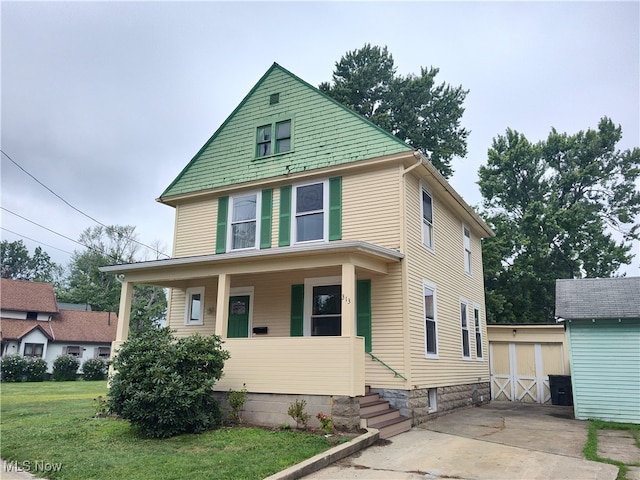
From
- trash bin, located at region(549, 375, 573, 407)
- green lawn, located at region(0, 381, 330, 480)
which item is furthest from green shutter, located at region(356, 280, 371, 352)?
trash bin, located at region(549, 375, 573, 407)

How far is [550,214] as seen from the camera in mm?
26062

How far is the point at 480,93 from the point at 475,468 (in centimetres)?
2559

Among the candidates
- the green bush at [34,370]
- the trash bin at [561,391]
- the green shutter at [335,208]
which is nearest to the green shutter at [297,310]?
the green shutter at [335,208]

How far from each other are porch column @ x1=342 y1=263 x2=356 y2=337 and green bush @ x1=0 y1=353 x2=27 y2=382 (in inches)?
990

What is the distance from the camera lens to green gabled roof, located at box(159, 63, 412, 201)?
11.4 metres

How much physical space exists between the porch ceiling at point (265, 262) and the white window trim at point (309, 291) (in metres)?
1.34

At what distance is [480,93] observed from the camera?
91.4 feet

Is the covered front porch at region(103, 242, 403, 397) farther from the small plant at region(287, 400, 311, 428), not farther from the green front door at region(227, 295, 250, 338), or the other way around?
the small plant at region(287, 400, 311, 428)

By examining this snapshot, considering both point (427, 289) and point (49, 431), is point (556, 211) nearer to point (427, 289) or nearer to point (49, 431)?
point (427, 289)

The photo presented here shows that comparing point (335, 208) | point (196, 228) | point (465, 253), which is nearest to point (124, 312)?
point (196, 228)

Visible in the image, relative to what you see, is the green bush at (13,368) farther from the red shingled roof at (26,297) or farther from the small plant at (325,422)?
the small plant at (325,422)

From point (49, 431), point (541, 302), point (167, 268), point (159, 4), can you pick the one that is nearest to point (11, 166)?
point (159, 4)

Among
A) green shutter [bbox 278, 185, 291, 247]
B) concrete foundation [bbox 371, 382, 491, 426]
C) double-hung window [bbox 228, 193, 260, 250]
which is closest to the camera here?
concrete foundation [bbox 371, 382, 491, 426]

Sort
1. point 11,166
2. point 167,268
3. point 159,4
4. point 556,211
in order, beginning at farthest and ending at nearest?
1. point 556,211
2. point 11,166
3. point 159,4
4. point 167,268
